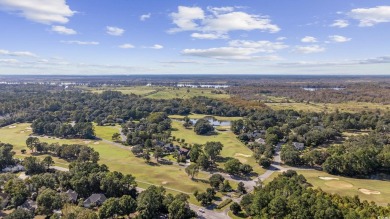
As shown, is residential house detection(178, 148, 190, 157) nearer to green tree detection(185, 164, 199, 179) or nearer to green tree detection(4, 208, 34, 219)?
green tree detection(185, 164, 199, 179)

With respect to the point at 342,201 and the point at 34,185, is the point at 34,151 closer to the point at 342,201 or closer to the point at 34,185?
the point at 34,185

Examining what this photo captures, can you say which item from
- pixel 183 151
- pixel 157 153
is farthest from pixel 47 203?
pixel 183 151

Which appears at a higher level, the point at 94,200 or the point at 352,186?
the point at 94,200

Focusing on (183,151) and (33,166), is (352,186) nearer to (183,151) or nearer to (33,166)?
(183,151)

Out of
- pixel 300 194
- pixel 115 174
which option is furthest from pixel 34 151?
pixel 300 194

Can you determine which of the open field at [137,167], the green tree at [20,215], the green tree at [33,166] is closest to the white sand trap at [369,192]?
the open field at [137,167]

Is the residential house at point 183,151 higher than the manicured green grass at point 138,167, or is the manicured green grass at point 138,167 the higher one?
the residential house at point 183,151

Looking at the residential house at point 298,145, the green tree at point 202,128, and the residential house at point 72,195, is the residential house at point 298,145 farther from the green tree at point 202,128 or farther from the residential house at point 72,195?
the residential house at point 72,195
